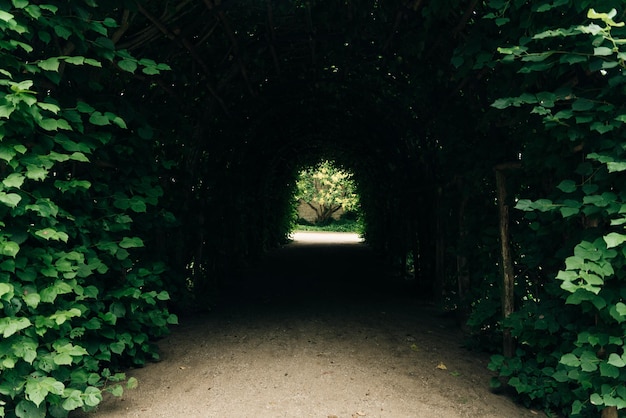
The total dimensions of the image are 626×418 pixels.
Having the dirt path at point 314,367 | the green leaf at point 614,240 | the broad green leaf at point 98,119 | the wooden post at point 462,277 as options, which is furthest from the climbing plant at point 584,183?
the broad green leaf at point 98,119

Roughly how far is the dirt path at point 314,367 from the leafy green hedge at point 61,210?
19.6 inches

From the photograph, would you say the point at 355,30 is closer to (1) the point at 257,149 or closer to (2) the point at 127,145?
(2) the point at 127,145

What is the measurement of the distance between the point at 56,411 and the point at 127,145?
1.94 m

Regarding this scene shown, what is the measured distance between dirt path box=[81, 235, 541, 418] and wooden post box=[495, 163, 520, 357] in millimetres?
377

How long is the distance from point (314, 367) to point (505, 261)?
70.3 inches

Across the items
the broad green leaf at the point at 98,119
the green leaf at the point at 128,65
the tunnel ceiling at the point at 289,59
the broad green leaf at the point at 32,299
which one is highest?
the tunnel ceiling at the point at 289,59

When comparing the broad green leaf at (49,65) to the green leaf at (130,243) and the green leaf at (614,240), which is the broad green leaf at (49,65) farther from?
the green leaf at (614,240)

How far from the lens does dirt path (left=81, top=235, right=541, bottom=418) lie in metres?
3.35

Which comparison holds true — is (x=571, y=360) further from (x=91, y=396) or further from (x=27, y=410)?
(x=27, y=410)

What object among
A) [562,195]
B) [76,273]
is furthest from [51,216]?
[562,195]

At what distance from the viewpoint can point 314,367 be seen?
13.4 feet

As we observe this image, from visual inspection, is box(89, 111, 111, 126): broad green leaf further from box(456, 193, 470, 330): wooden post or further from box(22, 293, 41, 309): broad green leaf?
box(456, 193, 470, 330): wooden post

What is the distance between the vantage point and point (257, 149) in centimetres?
1144

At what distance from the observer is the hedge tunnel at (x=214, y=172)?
259 centimetres
